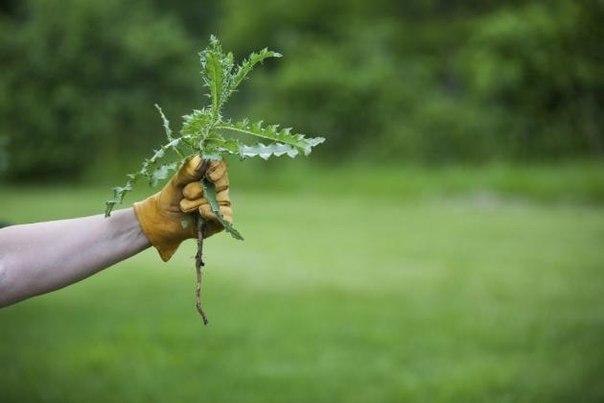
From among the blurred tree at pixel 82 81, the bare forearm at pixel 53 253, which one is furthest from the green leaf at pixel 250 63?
the blurred tree at pixel 82 81

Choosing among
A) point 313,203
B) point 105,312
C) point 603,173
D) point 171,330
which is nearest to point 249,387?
point 171,330

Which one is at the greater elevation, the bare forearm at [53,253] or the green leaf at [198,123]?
the green leaf at [198,123]

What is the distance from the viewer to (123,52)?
24547mm

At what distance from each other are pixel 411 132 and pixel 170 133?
2077 centimetres

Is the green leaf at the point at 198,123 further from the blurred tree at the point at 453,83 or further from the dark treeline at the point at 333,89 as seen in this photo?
the dark treeline at the point at 333,89

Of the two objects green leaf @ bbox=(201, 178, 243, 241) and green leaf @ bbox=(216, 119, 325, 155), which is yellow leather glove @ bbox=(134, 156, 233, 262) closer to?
green leaf @ bbox=(201, 178, 243, 241)

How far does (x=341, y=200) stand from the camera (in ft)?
64.3

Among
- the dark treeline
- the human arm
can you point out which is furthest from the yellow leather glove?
the dark treeline

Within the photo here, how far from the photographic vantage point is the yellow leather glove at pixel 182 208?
2.72m

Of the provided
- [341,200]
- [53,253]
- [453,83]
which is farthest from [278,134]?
[453,83]

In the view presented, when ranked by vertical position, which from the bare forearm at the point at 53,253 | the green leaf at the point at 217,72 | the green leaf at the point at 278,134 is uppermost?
the green leaf at the point at 217,72

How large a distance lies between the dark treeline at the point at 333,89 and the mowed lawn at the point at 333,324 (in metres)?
8.51

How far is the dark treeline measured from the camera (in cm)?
2209

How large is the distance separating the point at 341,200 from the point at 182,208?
665 inches
